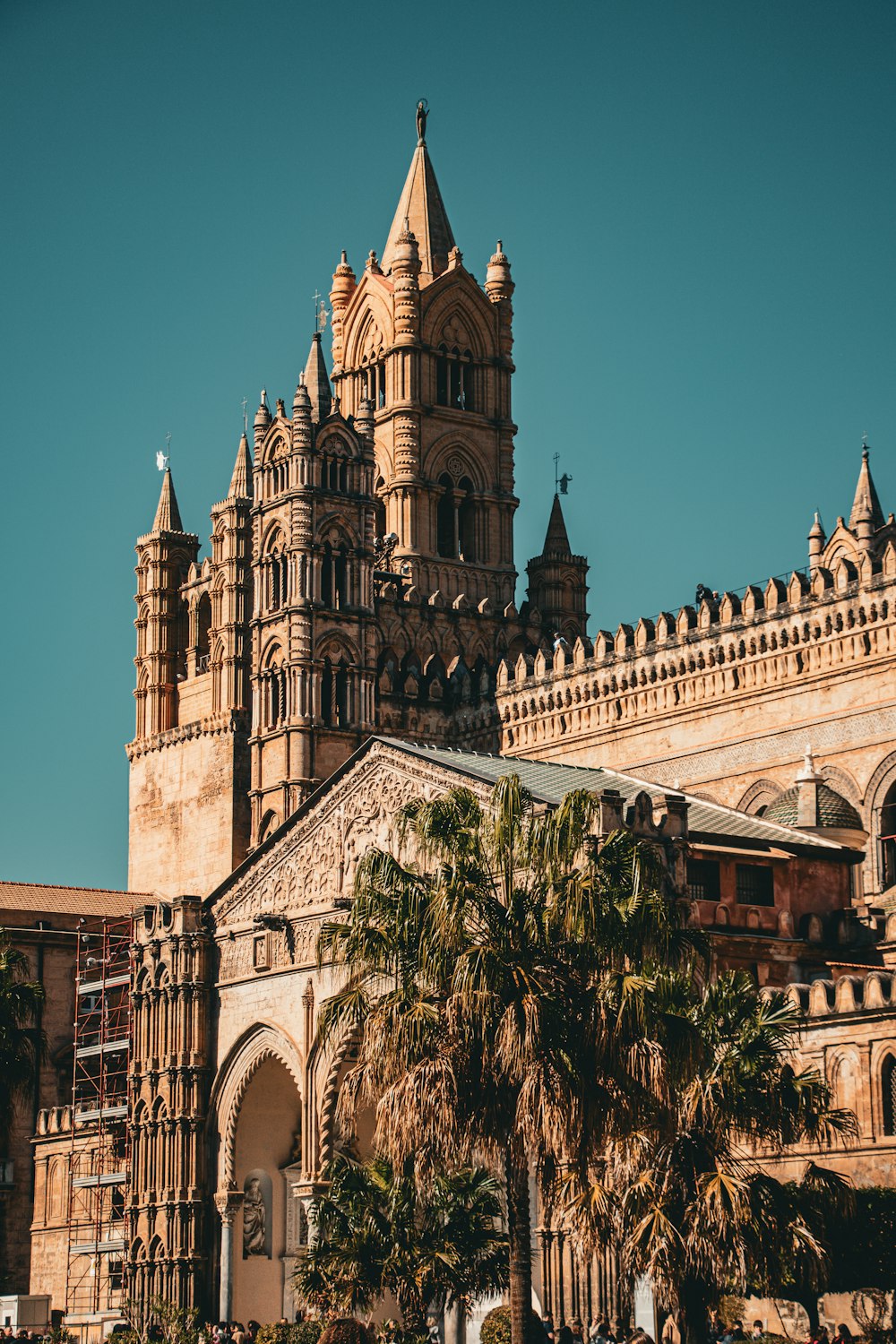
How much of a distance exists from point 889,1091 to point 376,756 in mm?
15966

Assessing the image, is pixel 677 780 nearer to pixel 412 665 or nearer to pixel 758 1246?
pixel 412 665

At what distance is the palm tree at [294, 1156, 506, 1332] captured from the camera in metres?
34.2

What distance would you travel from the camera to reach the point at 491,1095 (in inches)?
1215

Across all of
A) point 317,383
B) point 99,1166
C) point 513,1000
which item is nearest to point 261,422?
point 317,383

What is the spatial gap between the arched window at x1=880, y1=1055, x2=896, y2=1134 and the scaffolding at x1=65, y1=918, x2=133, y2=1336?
79.1ft

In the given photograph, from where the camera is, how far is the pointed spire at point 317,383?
237 ft

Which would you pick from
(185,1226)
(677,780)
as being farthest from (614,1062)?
(677,780)

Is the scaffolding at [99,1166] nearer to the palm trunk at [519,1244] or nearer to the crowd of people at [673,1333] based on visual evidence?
the crowd of people at [673,1333]

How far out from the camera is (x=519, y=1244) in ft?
101

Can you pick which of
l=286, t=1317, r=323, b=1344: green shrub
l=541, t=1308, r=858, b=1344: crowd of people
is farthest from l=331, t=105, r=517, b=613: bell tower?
l=541, t=1308, r=858, b=1344: crowd of people

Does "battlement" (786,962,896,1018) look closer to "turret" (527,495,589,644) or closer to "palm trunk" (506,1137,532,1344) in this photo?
"palm trunk" (506,1137,532,1344)

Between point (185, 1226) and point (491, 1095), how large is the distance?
74.5 ft

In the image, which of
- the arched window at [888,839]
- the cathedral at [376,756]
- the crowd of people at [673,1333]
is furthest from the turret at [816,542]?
the crowd of people at [673,1333]

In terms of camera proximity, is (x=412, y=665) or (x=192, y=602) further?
(x=192, y=602)
